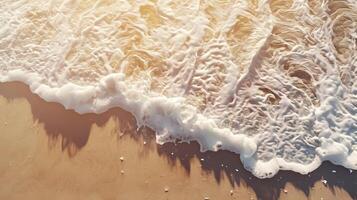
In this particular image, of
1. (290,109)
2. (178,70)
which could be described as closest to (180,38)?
(178,70)

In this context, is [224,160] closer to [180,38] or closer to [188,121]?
[188,121]

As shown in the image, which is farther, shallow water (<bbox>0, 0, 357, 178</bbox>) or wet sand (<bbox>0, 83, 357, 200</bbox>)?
shallow water (<bbox>0, 0, 357, 178</bbox>)

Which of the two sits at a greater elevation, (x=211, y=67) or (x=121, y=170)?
(x=211, y=67)

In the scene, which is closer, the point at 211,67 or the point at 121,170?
the point at 121,170

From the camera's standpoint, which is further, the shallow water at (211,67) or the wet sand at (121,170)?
the shallow water at (211,67)

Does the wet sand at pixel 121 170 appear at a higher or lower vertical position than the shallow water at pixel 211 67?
lower
